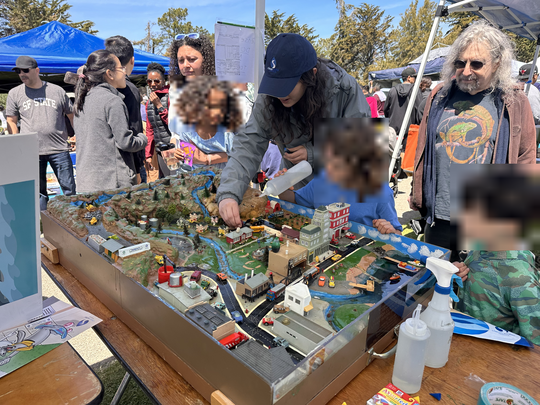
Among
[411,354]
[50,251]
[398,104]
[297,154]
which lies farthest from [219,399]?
[398,104]

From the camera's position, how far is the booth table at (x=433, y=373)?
1.16 metres

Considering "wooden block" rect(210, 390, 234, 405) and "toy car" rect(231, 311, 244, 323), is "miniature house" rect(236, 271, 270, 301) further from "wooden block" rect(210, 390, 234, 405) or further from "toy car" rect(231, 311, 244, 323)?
"wooden block" rect(210, 390, 234, 405)

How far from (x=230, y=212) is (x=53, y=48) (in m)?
8.65

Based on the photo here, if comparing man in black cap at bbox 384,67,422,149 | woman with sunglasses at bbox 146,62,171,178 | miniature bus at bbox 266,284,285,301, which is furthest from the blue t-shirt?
man in black cap at bbox 384,67,422,149

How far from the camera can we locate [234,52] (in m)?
3.16

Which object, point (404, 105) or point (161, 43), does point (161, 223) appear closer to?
point (404, 105)

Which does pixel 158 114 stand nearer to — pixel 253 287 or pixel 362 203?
pixel 362 203

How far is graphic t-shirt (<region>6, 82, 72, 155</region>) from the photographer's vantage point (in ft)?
15.2

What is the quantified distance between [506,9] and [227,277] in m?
4.36

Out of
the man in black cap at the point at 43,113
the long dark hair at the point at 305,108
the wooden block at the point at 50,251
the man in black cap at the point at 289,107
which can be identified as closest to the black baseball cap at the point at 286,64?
the man in black cap at the point at 289,107

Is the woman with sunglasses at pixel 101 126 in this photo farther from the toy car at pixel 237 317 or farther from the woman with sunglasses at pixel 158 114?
the toy car at pixel 237 317

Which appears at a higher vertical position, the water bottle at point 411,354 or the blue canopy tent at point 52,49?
the blue canopy tent at point 52,49

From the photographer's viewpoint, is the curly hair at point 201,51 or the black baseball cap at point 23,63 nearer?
the curly hair at point 201,51

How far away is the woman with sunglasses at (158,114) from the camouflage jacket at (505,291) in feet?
11.0
